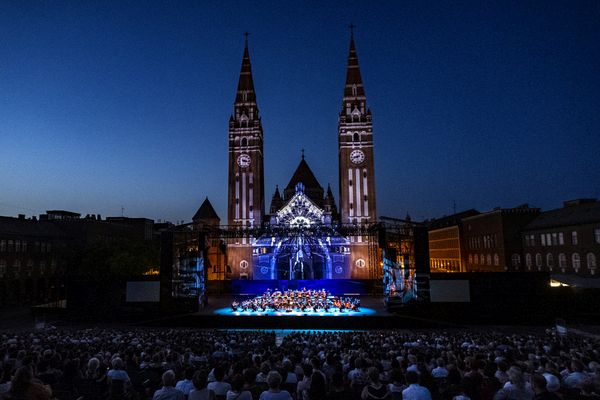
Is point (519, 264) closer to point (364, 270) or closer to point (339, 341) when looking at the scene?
point (364, 270)

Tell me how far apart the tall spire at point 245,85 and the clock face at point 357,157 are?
63.4 ft

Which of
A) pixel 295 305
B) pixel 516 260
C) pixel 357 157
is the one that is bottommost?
pixel 295 305

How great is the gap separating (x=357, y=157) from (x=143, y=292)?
133 feet

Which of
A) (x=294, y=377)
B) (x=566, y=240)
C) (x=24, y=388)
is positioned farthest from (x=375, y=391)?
(x=566, y=240)

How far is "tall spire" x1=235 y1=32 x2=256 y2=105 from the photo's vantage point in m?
62.6

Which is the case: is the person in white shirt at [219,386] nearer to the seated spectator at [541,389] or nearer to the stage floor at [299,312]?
the seated spectator at [541,389]

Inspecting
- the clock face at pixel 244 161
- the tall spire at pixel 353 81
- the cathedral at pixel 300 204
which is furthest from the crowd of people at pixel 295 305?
the tall spire at pixel 353 81

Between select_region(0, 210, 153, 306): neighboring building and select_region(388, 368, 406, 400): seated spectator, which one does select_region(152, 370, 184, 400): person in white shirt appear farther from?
select_region(0, 210, 153, 306): neighboring building

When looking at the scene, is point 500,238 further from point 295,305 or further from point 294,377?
point 294,377

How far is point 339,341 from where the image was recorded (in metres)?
13.4

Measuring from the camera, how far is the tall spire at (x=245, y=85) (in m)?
62.6

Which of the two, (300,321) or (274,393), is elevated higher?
(274,393)

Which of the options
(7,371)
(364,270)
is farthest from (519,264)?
(7,371)

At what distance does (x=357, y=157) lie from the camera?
191ft
